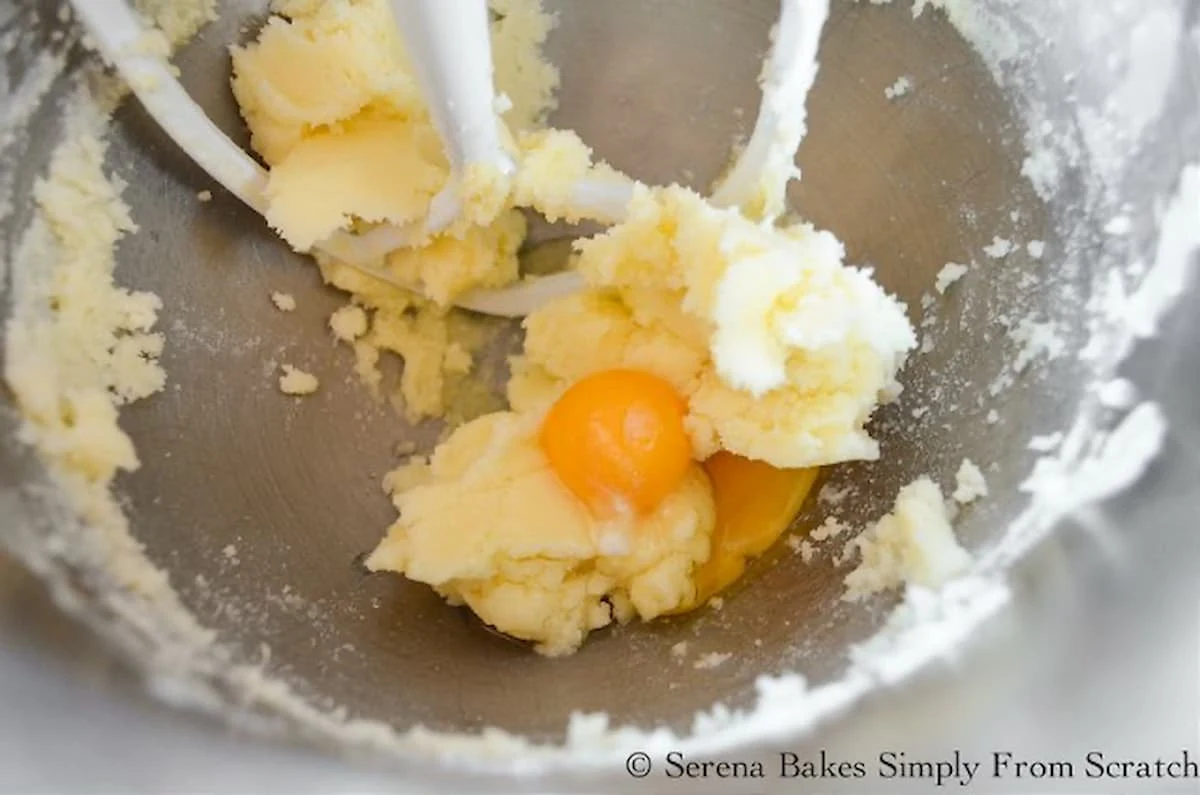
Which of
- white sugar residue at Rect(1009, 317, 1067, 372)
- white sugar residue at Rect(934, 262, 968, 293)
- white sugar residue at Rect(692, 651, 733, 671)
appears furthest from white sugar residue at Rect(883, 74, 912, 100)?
white sugar residue at Rect(692, 651, 733, 671)

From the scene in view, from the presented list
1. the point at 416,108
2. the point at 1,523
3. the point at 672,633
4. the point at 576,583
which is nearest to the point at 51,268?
the point at 1,523

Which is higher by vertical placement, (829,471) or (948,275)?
(948,275)

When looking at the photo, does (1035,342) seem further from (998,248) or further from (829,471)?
(829,471)

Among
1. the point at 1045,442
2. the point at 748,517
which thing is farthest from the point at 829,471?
the point at 1045,442

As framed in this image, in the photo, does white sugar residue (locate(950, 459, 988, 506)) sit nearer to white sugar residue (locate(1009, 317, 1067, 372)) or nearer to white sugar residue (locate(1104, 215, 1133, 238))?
white sugar residue (locate(1009, 317, 1067, 372))

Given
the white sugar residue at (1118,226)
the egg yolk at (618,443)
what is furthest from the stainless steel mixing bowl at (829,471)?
the egg yolk at (618,443)
